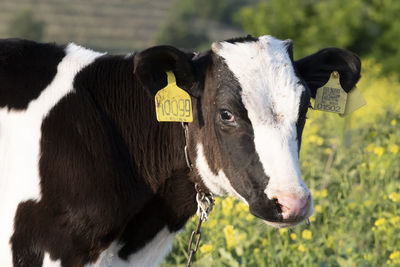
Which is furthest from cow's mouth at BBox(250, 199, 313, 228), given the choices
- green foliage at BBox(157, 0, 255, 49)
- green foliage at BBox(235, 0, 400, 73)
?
green foliage at BBox(157, 0, 255, 49)

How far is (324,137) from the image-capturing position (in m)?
9.77

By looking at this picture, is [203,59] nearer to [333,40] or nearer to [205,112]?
[205,112]

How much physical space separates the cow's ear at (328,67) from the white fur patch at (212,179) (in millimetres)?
931

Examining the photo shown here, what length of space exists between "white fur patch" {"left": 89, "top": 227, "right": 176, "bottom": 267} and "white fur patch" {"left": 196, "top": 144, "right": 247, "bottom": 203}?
0.45 metres

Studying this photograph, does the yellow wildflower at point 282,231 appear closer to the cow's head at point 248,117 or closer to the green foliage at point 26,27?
the cow's head at point 248,117

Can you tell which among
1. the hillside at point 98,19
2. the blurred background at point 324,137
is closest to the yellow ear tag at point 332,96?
the blurred background at point 324,137

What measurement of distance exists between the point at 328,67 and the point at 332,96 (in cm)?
20

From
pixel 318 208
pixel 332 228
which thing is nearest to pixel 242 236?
pixel 318 208

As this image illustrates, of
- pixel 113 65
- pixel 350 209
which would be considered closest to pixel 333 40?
pixel 350 209

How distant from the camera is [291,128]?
353 centimetres

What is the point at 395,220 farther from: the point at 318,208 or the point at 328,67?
the point at 328,67

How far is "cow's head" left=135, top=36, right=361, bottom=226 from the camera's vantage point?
11.2ft

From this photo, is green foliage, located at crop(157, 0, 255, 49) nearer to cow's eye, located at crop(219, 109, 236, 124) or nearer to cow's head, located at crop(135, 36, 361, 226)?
cow's head, located at crop(135, 36, 361, 226)

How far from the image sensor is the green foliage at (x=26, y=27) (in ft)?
256
